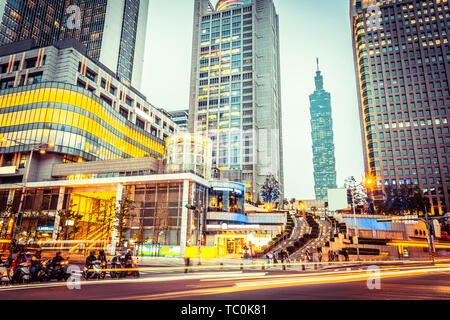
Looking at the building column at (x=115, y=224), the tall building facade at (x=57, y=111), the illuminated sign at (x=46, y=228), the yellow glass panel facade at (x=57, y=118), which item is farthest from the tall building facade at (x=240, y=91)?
the illuminated sign at (x=46, y=228)

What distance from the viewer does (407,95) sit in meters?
119

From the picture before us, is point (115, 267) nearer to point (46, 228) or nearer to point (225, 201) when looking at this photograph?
point (225, 201)

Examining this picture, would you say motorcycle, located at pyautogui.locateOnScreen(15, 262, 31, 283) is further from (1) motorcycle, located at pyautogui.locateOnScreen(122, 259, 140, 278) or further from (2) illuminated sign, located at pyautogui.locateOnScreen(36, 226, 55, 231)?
(2) illuminated sign, located at pyautogui.locateOnScreen(36, 226, 55, 231)

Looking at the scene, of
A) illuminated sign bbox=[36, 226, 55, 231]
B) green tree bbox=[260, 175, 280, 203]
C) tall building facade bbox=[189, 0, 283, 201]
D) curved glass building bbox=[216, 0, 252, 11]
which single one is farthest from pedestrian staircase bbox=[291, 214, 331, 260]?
curved glass building bbox=[216, 0, 252, 11]

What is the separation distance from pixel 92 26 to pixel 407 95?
461ft

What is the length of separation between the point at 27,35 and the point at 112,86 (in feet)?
270

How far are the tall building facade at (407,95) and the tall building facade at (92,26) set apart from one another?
353 ft

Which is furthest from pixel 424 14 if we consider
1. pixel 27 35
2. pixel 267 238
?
pixel 27 35

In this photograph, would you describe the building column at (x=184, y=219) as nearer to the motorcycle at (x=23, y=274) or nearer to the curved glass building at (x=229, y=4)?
the motorcycle at (x=23, y=274)

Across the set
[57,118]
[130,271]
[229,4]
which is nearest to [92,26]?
[229,4]

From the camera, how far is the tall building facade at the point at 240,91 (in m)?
125

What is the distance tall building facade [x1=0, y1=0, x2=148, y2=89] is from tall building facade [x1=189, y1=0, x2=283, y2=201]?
103 ft

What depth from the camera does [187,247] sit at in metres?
41.4
